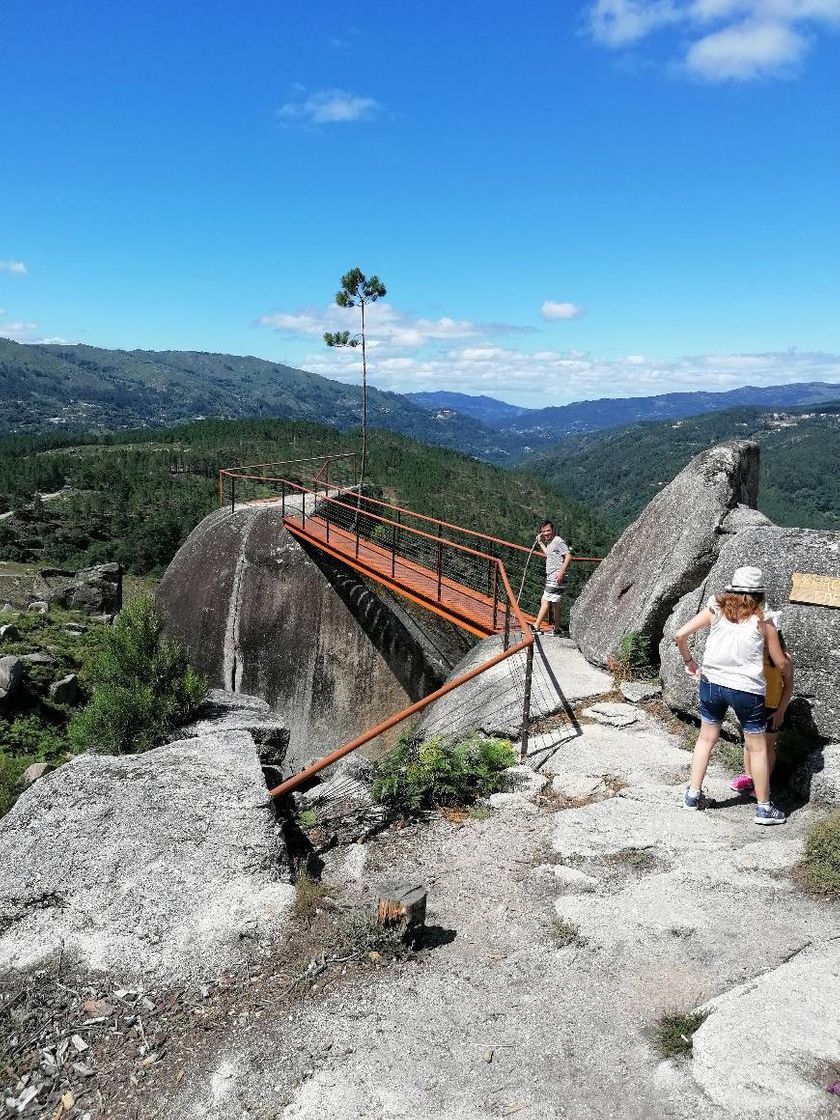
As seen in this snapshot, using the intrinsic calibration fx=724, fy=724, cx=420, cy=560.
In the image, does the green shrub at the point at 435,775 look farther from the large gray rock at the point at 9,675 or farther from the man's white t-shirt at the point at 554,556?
the large gray rock at the point at 9,675

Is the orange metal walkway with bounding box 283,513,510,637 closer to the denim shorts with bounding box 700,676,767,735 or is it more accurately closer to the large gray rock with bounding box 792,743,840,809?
the denim shorts with bounding box 700,676,767,735

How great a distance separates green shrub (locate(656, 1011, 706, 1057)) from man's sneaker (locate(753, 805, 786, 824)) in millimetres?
2310

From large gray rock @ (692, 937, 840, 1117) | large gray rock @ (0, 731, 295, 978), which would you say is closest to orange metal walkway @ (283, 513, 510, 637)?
large gray rock @ (0, 731, 295, 978)

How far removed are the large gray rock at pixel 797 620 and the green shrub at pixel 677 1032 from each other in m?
3.22

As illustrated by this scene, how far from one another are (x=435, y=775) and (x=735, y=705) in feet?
8.80

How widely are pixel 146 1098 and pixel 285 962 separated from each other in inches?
40.8

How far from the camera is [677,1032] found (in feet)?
12.1

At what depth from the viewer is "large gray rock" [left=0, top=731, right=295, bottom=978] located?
460 cm

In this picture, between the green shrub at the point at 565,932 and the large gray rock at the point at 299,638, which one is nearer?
the green shrub at the point at 565,932

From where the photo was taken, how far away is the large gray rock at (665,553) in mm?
9000

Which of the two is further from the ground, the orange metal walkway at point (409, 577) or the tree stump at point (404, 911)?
the orange metal walkway at point (409, 577)

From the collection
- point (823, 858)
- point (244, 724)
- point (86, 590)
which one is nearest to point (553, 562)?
point (244, 724)

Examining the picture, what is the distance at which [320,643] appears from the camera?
14.6m

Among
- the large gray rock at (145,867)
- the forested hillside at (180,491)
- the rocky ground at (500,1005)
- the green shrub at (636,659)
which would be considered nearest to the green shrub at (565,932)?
the rocky ground at (500,1005)
